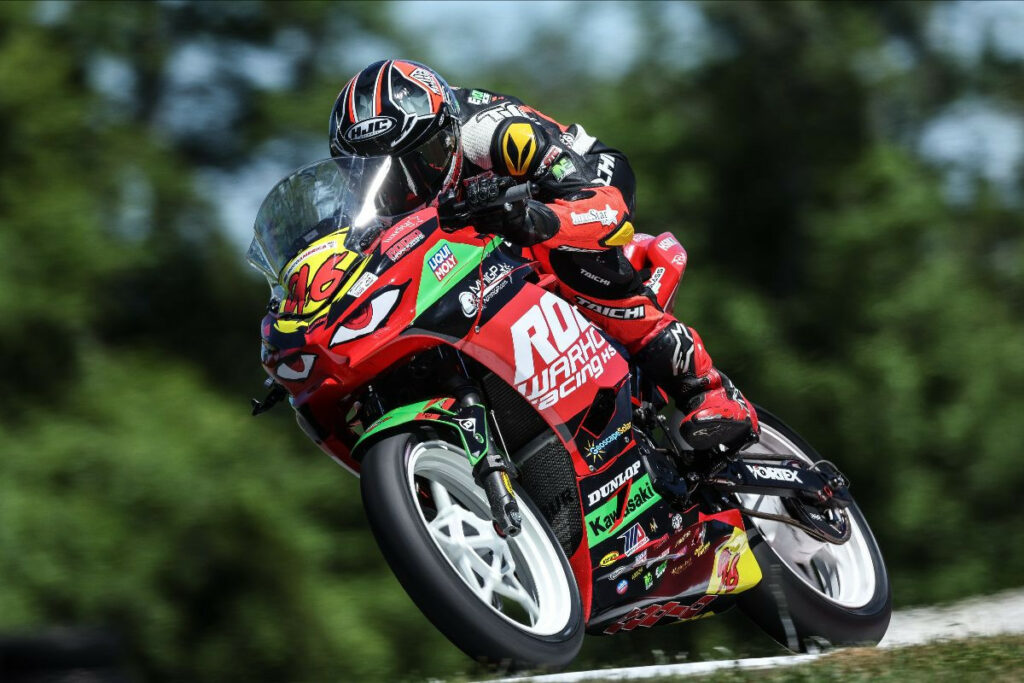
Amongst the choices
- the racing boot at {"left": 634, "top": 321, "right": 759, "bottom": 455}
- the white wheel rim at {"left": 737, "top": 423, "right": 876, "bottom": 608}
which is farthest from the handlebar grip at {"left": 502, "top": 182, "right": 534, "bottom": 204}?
the white wheel rim at {"left": 737, "top": 423, "right": 876, "bottom": 608}

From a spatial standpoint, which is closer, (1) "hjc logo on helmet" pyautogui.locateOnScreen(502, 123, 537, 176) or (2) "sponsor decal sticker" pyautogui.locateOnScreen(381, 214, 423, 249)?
(2) "sponsor decal sticker" pyautogui.locateOnScreen(381, 214, 423, 249)

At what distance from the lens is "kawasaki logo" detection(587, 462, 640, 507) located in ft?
15.4

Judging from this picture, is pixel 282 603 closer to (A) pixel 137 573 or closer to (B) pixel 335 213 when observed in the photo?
(A) pixel 137 573

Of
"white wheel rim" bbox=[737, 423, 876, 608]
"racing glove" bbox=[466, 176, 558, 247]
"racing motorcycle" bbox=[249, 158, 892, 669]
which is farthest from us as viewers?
"white wheel rim" bbox=[737, 423, 876, 608]

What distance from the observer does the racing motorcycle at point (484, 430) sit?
4082 mm

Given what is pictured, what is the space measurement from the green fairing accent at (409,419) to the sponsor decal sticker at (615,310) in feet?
3.19

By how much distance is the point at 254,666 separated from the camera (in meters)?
11.9

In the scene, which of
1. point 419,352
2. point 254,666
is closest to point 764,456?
point 419,352

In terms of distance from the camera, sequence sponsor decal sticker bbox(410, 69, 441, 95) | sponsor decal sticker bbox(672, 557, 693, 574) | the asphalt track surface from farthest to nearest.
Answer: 1. sponsor decal sticker bbox(672, 557, 693, 574)
2. sponsor decal sticker bbox(410, 69, 441, 95)
3. the asphalt track surface

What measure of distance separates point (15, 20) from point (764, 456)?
9407mm

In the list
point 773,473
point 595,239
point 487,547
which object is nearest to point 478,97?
point 595,239

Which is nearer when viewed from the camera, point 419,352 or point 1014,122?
point 419,352

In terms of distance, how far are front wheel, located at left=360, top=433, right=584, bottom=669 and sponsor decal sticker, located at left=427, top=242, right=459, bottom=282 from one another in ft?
1.77

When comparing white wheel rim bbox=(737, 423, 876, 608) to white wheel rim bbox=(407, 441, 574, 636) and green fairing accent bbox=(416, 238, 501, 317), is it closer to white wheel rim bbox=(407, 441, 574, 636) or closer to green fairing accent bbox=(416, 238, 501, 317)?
white wheel rim bbox=(407, 441, 574, 636)
